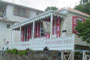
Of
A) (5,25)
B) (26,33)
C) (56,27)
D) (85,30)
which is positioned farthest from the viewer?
(5,25)

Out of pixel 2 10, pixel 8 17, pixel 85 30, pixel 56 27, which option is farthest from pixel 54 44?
pixel 2 10

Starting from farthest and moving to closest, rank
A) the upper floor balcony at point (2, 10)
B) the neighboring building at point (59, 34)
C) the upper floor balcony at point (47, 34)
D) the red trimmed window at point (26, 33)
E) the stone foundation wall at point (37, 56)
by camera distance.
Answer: the upper floor balcony at point (2, 10)
the red trimmed window at point (26, 33)
the stone foundation wall at point (37, 56)
the upper floor balcony at point (47, 34)
the neighboring building at point (59, 34)

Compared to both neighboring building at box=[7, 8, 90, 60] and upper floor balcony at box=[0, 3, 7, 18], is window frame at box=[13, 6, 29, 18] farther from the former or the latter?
neighboring building at box=[7, 8, 90, 60]

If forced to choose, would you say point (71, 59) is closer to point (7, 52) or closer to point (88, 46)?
point (88, 46)

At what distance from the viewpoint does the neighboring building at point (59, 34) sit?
1105 centimetres

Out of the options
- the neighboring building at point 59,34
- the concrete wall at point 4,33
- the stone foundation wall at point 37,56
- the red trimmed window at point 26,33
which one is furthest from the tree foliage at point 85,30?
the concrete wall at point 4,33

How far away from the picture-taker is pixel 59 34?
15336 millimetres

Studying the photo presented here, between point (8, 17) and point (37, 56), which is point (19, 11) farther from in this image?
point (37, 56)

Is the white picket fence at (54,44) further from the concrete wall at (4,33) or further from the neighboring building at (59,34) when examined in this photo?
the concrete wall at (4,33)

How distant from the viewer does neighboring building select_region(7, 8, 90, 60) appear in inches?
435

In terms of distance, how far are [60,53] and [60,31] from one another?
4.07 metres

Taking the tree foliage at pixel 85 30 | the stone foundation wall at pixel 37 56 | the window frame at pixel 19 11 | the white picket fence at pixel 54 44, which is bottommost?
the stone foundation wall at pixel 37 56

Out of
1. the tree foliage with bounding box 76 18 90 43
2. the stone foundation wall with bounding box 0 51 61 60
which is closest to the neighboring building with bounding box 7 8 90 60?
the stone foundation wall with bounding box 0 51 61 60

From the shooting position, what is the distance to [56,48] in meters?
11.9
